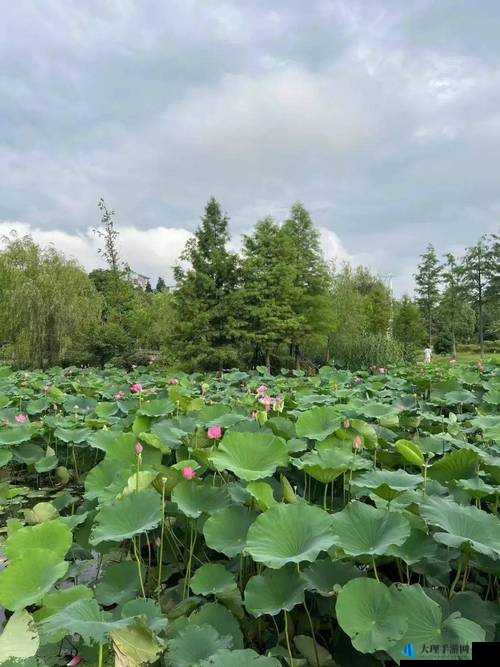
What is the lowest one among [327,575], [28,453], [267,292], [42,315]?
[28,453]

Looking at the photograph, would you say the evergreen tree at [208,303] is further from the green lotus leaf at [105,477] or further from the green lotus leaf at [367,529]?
the green lotus leaf at [367,529]

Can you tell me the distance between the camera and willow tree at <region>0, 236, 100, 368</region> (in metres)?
15.5

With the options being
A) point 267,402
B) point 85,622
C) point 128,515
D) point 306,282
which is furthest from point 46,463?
point 306,282

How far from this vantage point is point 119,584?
1.51 metres

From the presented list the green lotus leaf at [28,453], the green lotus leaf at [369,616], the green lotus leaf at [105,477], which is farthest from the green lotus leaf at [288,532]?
the green lotus leaf at [28,453]

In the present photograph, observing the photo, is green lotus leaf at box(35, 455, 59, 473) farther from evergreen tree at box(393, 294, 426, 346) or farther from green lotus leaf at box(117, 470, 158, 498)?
evergreen tree at box(393, 294, 426, 346)

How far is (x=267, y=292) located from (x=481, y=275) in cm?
1976

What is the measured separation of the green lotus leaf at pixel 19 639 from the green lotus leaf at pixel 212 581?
415 mm

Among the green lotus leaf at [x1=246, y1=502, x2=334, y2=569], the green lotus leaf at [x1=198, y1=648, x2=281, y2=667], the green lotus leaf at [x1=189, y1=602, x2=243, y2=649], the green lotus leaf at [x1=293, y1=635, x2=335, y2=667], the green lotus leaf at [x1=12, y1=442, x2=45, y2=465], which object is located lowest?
the green lotus leaf at [x1=12, y1=442, x2=45, y2=465]

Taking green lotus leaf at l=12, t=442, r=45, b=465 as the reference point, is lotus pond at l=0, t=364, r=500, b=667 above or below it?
above

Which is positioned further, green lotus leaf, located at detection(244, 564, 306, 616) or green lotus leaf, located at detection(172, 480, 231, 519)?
green lotus leaf, located at detection(172, 480, 231, 519)

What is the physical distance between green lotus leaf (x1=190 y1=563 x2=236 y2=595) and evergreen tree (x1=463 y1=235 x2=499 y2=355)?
29241mm

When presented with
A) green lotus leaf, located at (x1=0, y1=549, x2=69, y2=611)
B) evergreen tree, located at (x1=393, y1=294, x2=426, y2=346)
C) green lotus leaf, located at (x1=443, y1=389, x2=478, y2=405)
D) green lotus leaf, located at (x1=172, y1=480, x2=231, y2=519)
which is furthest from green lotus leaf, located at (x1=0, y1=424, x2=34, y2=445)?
evergreen tree, located at (x1=393, y1=294, x2=426, y2=346)

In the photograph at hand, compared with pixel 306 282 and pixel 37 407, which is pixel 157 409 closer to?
pixel 37 407
